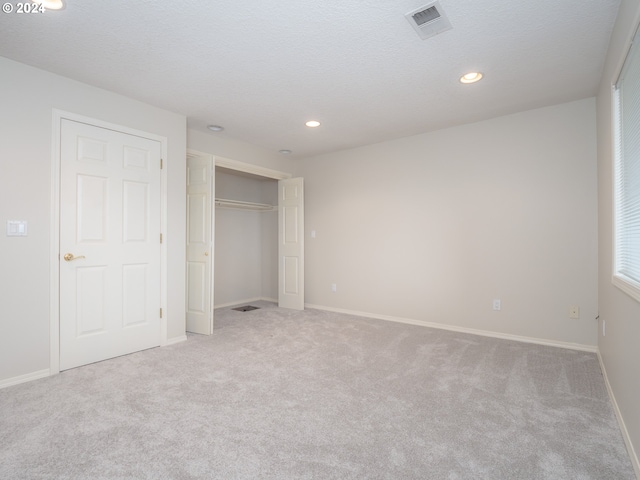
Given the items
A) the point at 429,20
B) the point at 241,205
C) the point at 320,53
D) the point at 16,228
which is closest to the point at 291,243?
the point at 241,205

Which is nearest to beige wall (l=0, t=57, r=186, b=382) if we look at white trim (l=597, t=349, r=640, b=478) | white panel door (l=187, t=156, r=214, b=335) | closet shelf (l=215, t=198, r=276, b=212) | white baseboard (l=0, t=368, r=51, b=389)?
white baseboard (l=0, t=368, r=51, b=389)

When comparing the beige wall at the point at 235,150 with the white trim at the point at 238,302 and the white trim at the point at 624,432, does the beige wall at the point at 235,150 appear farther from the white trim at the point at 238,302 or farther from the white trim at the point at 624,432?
the white trim at the point at 624,432

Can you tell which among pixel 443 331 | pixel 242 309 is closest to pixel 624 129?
pixel 443 331

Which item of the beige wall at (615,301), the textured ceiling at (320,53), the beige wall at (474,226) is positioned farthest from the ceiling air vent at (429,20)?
the beige wall at (474,226)

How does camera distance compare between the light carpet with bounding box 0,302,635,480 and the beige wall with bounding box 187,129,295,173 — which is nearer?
A: the light carpet with bounding box 0,302,635,480

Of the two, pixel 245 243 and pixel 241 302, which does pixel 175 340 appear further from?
pixel 245 243

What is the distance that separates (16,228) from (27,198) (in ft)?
0.81

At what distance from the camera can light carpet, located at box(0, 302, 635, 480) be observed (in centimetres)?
159

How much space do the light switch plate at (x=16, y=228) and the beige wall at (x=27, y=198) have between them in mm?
28

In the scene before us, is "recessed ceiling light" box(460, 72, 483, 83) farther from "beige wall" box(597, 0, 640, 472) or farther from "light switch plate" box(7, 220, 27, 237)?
"light switch plate" box(7, 220, 27, 237)

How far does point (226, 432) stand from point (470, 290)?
3076 mm

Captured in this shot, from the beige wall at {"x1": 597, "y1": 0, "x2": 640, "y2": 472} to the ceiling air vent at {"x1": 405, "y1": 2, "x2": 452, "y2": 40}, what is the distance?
916 millimetres

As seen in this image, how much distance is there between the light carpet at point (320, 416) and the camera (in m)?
1.59

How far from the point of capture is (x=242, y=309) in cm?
520
